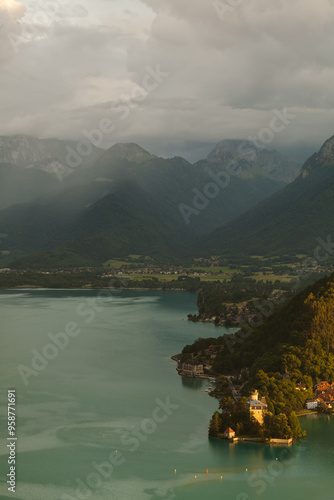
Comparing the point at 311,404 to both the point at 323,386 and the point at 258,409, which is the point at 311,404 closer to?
the point at 323,386

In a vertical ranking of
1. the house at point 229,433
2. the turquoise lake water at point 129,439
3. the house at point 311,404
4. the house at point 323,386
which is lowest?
the turquoise lake water at point 129,439

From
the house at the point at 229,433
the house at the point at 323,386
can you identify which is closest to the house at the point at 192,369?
the house at the point at 323,386

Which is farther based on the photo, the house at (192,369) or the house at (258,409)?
the house at (192,369)

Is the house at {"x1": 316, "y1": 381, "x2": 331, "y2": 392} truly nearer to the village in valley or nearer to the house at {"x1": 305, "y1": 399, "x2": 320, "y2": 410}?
the village in valley

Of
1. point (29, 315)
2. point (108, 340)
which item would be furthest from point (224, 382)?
point (29, 315)

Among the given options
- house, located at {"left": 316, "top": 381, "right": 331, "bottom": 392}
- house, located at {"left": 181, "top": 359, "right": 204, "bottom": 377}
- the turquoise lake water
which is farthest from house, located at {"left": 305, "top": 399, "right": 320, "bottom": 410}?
house, located at {"left": 181, "top": 359, "right": 204, "bottom": 377}

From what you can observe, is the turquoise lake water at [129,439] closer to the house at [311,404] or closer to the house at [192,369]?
the house at [192,369]
